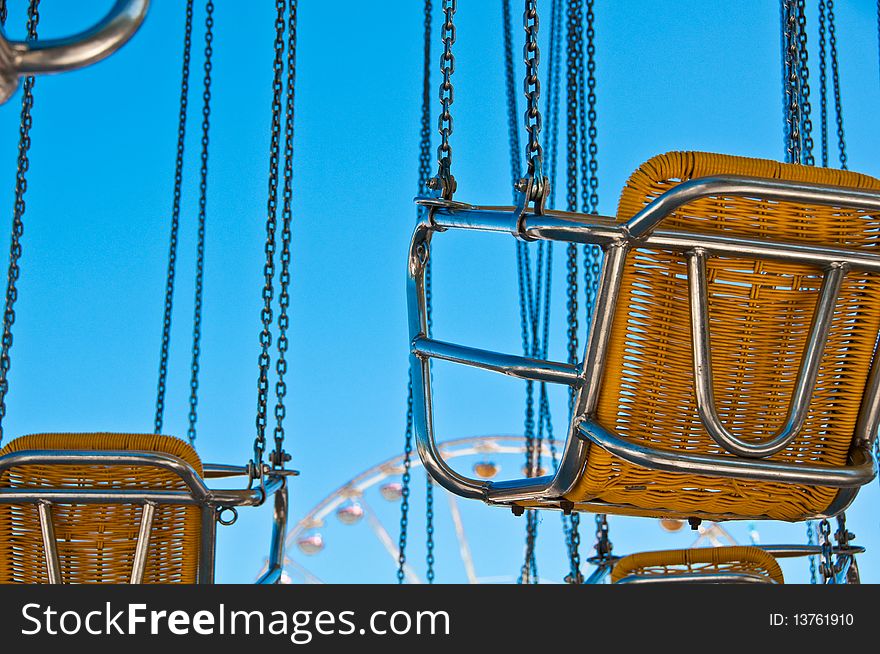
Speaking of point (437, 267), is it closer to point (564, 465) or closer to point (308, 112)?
point (308, 112)

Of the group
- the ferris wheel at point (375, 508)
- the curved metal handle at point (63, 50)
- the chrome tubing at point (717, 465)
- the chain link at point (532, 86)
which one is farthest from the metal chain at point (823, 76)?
the ferris wheel at point (375, 508)

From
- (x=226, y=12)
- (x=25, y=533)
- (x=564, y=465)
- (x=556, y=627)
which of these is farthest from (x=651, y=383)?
(x=226, y=12)

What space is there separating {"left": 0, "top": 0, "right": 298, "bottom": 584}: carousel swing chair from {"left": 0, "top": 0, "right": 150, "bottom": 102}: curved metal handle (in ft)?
4.00

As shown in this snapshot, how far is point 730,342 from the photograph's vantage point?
1283 mm

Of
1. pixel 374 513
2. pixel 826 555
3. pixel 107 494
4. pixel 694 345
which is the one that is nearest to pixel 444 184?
pixel 694 345

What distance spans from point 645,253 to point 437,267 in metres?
11.3

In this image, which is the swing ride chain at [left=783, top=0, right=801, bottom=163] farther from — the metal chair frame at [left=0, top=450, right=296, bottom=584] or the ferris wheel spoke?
the ferris wheel spoke

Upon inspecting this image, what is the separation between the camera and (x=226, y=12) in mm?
11000

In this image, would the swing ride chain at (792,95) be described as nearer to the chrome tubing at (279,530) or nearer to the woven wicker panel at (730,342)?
the woven wicker panel at (730,342)

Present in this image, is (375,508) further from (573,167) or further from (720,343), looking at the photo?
(720,343)

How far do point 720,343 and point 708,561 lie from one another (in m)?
0.87

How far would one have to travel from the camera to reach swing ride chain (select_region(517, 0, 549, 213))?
4.16ft

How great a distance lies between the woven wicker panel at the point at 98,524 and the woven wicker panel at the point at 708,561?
0.84 meters

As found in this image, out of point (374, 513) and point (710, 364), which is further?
point (374, 513)
